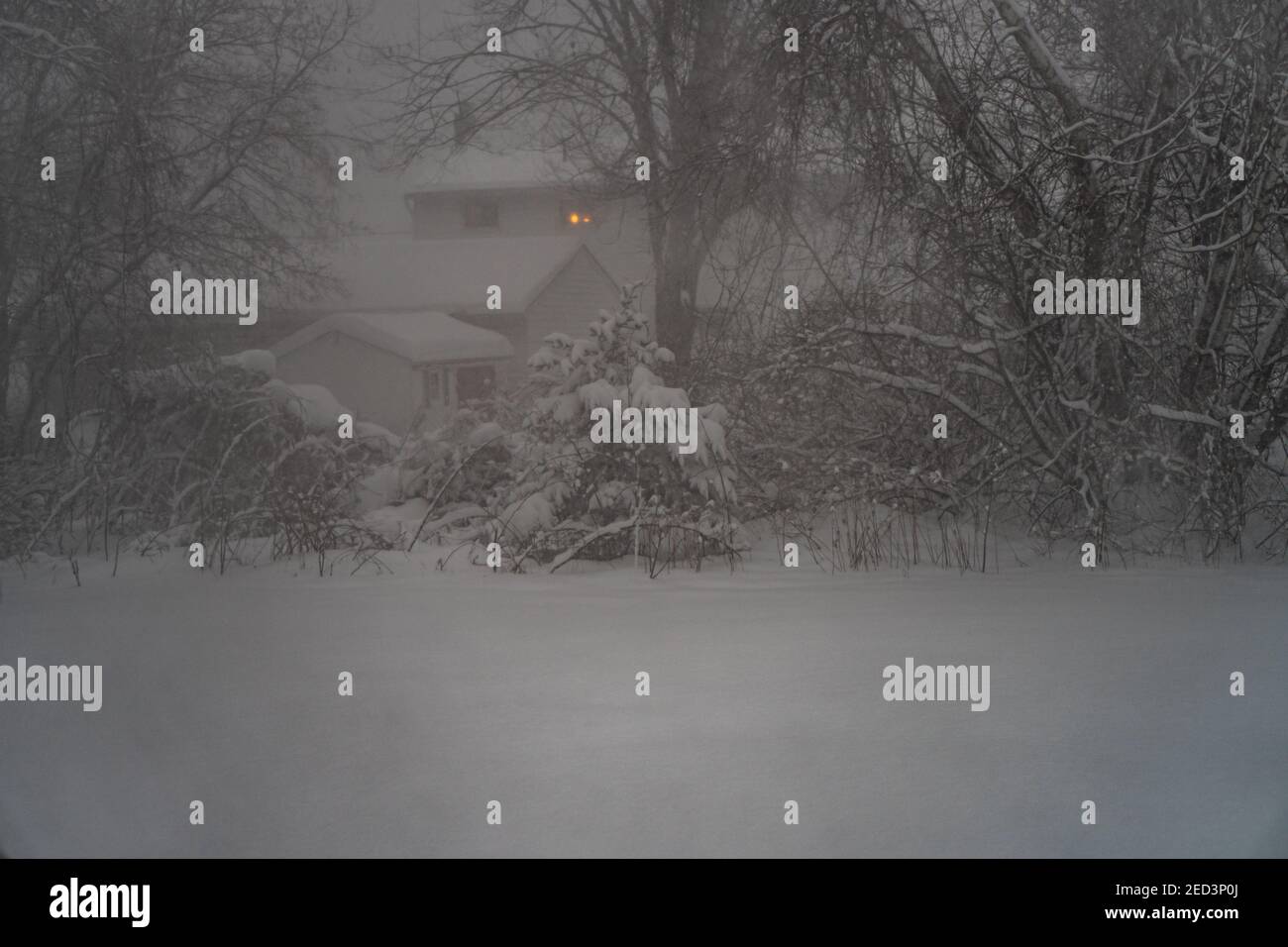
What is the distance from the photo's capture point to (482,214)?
14898 mm

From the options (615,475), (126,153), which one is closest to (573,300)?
(126,153)

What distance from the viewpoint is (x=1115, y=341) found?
845 centimetres

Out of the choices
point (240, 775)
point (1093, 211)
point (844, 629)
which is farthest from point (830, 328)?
point (240, 775)

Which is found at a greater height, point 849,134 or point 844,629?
point 849,134

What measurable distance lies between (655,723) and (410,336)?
9.12 metres

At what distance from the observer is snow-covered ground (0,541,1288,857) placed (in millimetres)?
3908

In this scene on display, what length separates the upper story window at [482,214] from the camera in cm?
1469

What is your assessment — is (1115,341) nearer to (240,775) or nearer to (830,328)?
(830,328)

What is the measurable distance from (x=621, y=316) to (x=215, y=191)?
5.98 metres

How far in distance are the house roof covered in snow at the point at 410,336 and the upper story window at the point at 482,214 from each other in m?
1.73
